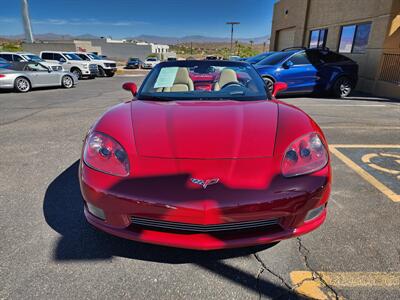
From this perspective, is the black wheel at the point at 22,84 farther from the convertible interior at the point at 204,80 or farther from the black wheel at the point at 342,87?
the black wheel at the point at 342,87

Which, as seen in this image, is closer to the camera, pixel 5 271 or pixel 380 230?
pixel 5 271

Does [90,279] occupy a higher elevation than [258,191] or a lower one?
lower

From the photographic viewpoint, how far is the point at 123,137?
208 centimetres

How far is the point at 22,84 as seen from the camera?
36.6 feet

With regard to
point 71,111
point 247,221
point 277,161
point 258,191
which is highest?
point 277,161

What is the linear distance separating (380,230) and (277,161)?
1341mm

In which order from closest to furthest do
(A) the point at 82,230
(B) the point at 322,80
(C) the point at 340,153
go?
(A) the point at 82,230 < (C) the point at 340,153 < (B) the point at 322,80

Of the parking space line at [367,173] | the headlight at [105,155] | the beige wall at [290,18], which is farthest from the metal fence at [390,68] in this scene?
the headlight at [105,155]

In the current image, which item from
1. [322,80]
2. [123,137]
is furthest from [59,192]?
[322,80]

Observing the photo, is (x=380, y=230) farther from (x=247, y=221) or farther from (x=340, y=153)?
(x=340, y=153)

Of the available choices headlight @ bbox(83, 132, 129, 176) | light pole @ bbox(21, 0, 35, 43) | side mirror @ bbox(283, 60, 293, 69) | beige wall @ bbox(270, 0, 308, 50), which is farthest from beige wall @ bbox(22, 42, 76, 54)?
headlight @ bbox(83, 132, 129, 176)

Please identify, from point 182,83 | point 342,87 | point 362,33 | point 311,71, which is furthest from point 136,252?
point 362,33

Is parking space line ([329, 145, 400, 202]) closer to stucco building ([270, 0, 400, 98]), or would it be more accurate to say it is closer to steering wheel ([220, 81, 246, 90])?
steering wheel ([220, 81, 246, 90])

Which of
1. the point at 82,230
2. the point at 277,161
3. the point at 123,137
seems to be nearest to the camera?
the point at 277,161
